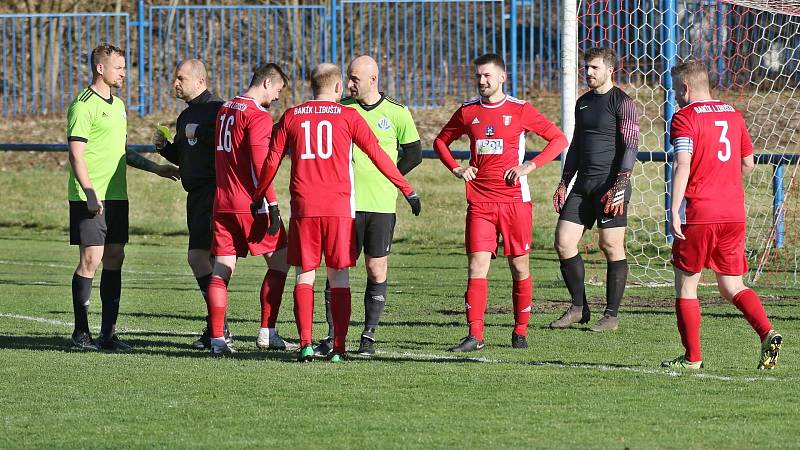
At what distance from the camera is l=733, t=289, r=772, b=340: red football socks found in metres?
7.71

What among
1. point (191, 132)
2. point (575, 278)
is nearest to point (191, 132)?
point (191, 132)

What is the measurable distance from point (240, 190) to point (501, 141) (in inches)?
71.0

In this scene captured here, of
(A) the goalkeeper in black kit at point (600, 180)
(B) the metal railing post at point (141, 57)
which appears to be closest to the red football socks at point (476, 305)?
(A) the goalkeeper in black kit at point (600, 180)

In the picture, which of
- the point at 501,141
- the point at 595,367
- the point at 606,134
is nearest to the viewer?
the point at 595,367

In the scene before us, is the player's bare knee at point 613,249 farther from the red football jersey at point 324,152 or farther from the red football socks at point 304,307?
the red football socks at point 304,307

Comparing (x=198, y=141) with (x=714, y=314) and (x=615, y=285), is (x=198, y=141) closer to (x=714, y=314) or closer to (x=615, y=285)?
(x=615, y=285)

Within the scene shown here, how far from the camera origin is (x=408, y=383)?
24.2 feet

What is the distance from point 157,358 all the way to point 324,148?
180cm

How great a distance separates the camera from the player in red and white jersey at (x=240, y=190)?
852 centimetres

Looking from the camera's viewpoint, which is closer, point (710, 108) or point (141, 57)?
point (710, 108)

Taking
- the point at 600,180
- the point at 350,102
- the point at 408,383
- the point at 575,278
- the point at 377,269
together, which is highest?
the point at 350,102

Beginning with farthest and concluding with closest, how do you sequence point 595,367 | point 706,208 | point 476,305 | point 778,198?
1. point 778,198
2. point 476,305
3. point 595,367
4. point 706,208

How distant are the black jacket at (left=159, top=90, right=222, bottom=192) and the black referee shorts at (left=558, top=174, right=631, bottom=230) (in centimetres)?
288

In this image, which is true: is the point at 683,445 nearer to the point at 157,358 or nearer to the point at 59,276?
the point at 157,358
